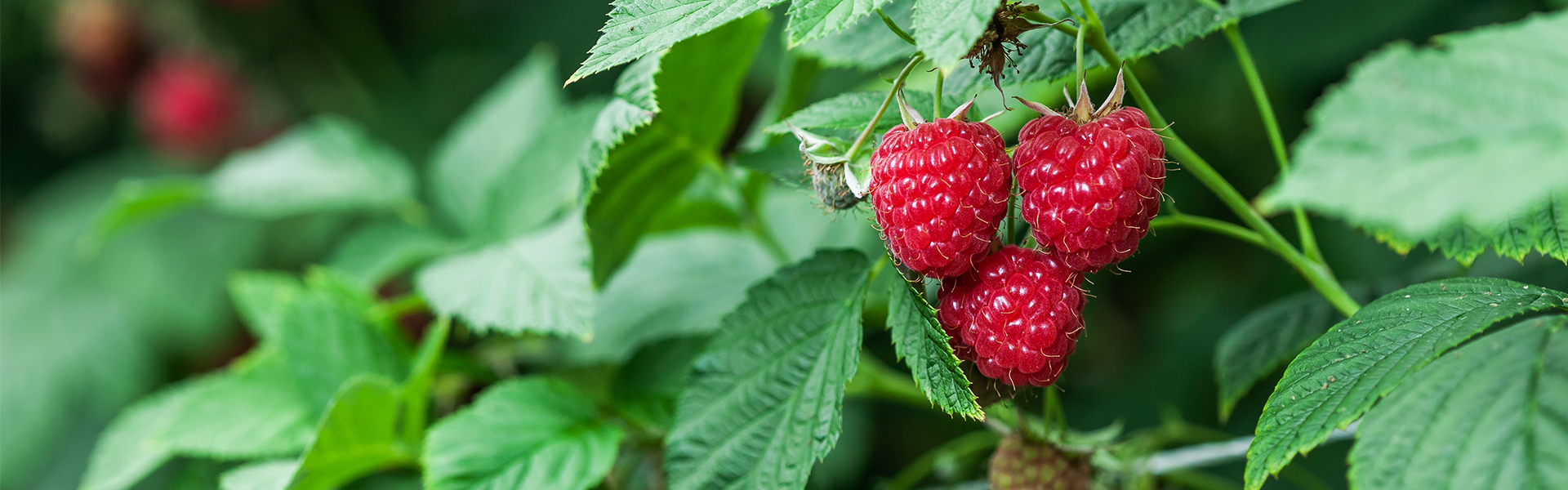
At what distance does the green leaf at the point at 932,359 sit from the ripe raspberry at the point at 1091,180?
8 centimetres

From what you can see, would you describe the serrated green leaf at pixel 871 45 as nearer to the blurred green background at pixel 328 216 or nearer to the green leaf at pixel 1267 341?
the blurred green background at pixel 328 216

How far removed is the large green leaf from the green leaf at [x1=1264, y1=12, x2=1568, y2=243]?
0.79ft

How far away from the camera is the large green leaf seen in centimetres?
65

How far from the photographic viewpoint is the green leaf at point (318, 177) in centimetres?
131

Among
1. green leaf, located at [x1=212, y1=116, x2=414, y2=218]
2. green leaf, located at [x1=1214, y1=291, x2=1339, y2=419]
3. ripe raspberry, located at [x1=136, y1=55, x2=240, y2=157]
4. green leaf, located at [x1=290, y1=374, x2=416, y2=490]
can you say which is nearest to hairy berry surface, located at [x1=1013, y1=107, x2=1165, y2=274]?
green leaf, located at [x1=1214, y1=291, x2=1339, y2=419]

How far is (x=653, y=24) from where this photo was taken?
1.87ft

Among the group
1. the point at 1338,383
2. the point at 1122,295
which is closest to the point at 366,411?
the point at 1338,383

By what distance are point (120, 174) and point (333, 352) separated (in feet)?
5.07

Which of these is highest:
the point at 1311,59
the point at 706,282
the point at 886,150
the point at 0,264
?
the point at 0,264

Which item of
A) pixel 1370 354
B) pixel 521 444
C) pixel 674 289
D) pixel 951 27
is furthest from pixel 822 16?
pixel 674 289

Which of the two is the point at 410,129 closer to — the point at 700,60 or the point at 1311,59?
the point at 700,60

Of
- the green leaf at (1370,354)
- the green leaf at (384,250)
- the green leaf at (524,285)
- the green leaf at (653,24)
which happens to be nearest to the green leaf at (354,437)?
the green leaf at (524,285)

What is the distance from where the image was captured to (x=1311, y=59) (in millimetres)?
1440

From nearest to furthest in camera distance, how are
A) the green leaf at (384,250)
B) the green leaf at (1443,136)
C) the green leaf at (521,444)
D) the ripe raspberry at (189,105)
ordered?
the green leaf at (1443,136)
the green leaf at (521,444)
the green leaf at (384,250)
the ripe raspberry at (189,105)
